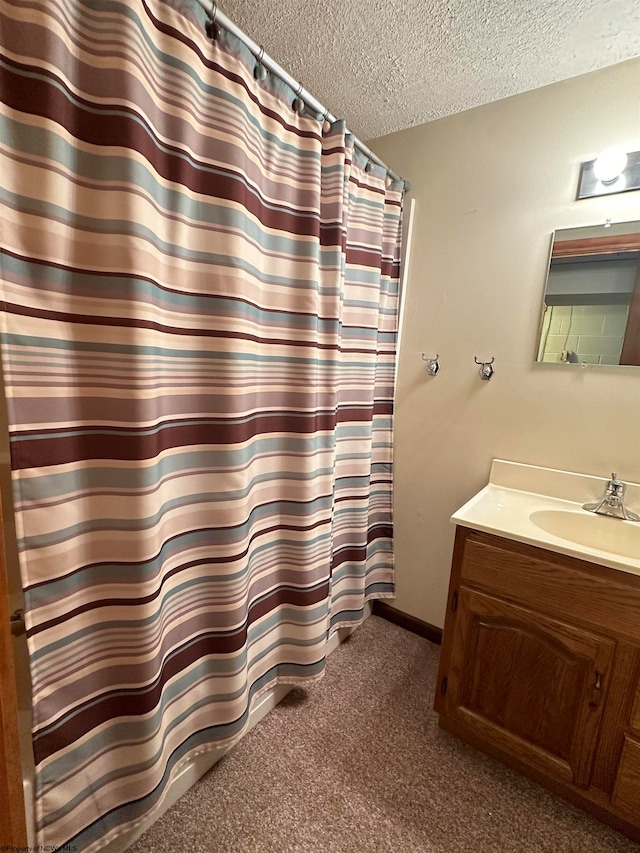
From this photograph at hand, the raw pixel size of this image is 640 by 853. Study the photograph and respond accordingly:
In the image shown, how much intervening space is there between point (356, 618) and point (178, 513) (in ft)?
3.72

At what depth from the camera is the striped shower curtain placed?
715 millimetres

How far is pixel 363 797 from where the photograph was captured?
1.19m

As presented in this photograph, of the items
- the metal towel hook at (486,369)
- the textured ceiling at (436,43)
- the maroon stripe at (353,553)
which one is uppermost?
the textured ceiling at (436,43)

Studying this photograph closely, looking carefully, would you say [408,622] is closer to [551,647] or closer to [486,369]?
[551,647]

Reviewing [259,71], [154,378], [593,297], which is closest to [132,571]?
[154,378]

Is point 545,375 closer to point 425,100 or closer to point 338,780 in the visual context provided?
point 425,100

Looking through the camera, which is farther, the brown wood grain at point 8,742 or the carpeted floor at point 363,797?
the carpeted floor at point 363,797

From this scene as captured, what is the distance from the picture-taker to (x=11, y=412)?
2.29 ft

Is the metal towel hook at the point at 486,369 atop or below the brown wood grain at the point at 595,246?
below

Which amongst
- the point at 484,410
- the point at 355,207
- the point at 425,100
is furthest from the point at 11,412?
the point at 425,100

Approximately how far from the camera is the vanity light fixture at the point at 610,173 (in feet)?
4.10

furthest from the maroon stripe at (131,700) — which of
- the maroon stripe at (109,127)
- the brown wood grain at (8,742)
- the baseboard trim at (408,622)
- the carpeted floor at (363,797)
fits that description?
the maroon stripe at (109,127)

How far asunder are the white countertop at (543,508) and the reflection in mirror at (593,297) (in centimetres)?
44

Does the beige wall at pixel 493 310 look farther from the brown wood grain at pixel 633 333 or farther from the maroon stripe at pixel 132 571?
the maroon stripe at pixel 132 571
